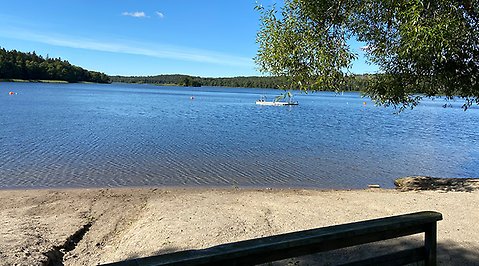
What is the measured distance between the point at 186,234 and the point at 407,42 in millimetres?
4628

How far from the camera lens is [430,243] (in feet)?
9.66

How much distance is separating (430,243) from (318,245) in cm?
107

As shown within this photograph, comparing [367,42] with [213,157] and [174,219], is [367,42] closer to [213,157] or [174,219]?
[174,219]

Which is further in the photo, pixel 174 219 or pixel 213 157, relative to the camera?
pixel 213 157

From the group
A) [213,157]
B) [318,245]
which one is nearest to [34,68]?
[213,157]

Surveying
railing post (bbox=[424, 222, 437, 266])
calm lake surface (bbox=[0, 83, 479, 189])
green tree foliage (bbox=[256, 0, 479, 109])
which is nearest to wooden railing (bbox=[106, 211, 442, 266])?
railing post (bbox=[424, 222, 437, 266])

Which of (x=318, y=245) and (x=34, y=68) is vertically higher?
(x=34, y=68)

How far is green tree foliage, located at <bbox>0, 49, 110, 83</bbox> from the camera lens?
139000mm

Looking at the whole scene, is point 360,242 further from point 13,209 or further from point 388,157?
point 388,157

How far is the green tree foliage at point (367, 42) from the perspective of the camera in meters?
5.69

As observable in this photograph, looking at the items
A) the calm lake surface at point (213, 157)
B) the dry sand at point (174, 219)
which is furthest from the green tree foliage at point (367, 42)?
the calm lake surface at point (213, 157)

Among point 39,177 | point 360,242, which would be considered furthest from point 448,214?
point 39,177

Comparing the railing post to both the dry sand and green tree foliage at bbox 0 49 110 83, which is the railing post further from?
green tree foliage at bbox 0 49 110 83

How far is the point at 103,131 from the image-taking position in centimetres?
2686
